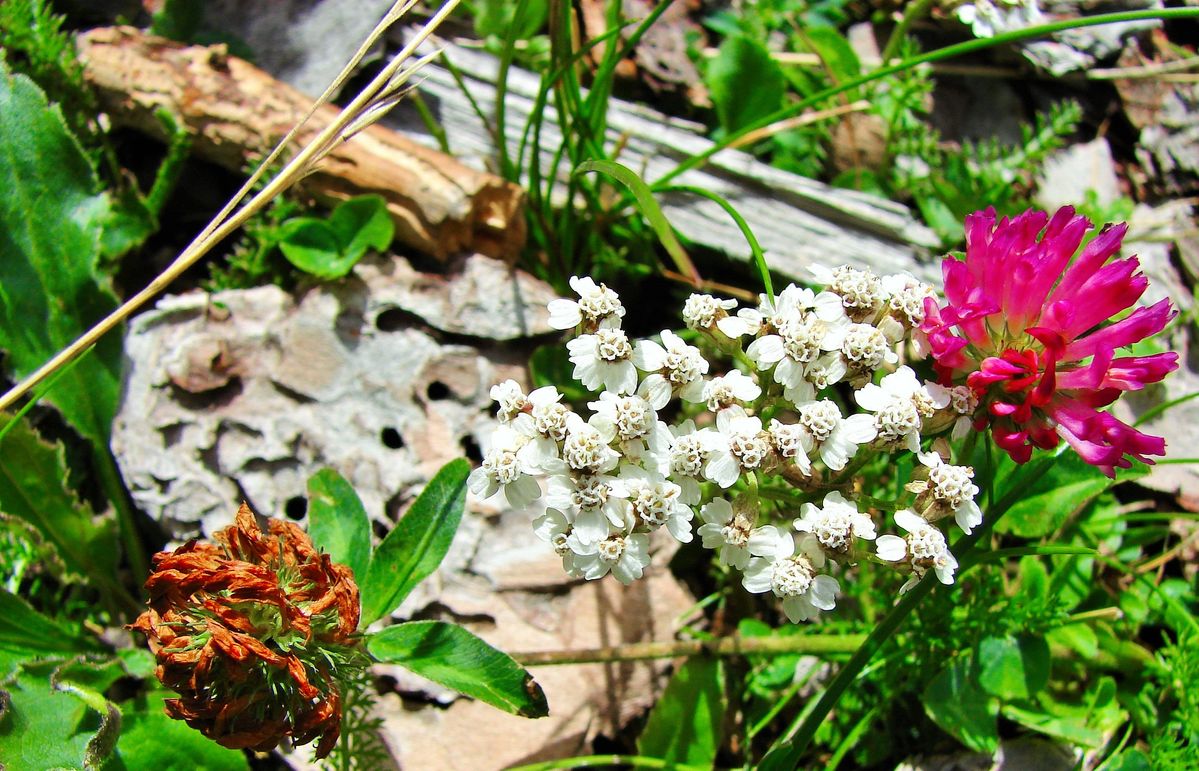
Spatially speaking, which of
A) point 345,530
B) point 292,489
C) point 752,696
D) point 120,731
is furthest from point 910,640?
point 120,731

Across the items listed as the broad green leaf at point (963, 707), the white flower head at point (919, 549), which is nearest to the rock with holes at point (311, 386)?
the white flower head at point (919, 549)

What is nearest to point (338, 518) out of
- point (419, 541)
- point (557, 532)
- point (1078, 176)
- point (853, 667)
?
point (419, 541)

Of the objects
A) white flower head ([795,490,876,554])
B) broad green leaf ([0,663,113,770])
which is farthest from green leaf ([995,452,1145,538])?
broad green leaf ([0,663,113,770])

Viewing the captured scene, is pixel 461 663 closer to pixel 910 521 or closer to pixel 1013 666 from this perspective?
pixel 910 521

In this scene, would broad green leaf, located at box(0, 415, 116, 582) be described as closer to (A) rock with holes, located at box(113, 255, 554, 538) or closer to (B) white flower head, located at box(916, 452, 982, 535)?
(A) rock with holes, located at box(113, 255, 554, 538)

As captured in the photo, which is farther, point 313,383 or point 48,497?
point 313,383

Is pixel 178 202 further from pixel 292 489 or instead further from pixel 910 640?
pixel 910 640
